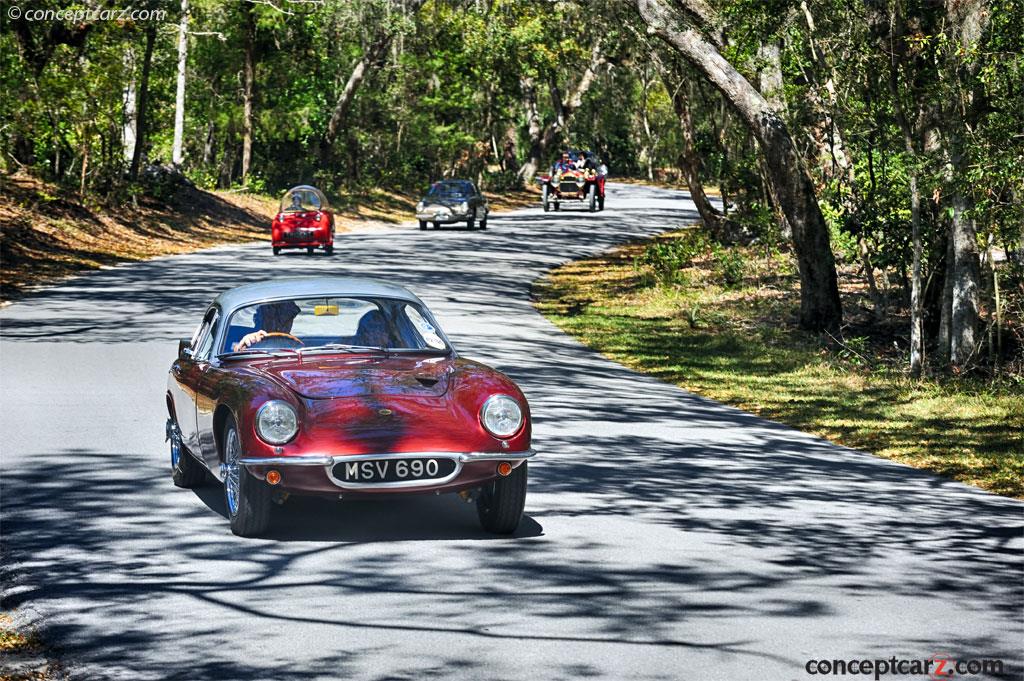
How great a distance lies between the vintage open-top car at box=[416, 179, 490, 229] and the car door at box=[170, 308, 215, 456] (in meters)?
36.1

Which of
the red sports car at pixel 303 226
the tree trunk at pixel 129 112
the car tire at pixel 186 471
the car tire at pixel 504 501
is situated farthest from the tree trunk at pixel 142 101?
the car tire at pixel 504 501

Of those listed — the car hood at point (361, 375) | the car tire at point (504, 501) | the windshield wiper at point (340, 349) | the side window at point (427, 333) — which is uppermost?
the side window at point (427, 333)

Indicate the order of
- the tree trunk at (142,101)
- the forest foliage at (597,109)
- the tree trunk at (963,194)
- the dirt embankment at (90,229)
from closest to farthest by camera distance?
the tree trunk at (963,194)
the forest foliage at (597,109)
the dirt embankment at (90,229)
the tree trunk at (142,101)

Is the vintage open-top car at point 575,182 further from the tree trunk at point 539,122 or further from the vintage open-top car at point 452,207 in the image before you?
the tree trunk at point 539,122

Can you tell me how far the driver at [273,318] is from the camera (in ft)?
31.0

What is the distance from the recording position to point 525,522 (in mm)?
8984

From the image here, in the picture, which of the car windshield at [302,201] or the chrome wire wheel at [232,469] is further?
the car windshield at [302,201]

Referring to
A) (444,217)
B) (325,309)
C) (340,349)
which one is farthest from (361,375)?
(444,217)

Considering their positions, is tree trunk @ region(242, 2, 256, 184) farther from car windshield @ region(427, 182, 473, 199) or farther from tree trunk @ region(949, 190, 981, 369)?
tree trunk @ region(949, 190, 981, 369)

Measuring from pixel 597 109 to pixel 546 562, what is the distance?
7913cm

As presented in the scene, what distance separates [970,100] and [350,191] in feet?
132

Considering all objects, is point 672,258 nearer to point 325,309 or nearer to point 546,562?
point 325,309

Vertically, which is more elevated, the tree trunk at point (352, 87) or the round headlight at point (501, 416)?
the tree trunk at point (352, 87)

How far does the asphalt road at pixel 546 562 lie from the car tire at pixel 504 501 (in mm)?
119
